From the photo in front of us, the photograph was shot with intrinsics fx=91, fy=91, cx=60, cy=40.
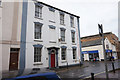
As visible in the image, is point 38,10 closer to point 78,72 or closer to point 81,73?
point 78,72

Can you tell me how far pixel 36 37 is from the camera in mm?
13633

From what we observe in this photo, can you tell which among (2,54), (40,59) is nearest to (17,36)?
(2,54)

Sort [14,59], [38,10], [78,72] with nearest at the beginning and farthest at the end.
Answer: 1. [14,59]
2. [78,72]
3. [38,10]

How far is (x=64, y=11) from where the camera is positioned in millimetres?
17797

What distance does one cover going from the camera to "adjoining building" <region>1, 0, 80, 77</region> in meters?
11.2

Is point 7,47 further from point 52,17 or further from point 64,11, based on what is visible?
point 64,11

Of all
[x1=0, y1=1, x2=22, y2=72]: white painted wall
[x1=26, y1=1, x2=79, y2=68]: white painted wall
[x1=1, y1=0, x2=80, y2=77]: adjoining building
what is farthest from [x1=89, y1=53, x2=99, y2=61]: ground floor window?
[x1=0, y1=1, x2=22, y2=72]: white painted wall

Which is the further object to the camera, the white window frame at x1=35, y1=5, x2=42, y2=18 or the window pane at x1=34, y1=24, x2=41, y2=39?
the white window frame at x1=35, y1=5, x2=42, y2=18

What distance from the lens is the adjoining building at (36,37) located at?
11.2 metres

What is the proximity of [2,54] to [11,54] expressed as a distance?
1005 millimetres

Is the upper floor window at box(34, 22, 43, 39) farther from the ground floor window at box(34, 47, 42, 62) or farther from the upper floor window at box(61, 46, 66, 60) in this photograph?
the upper floor window at box(61, 46, 66, 60)

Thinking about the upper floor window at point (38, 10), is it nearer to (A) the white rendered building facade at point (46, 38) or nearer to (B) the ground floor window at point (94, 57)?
(A) the white rendered building facade at point (46, 38)

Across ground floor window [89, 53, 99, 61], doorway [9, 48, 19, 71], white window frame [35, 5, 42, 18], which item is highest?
white window frame [35, 5, 42, 18]

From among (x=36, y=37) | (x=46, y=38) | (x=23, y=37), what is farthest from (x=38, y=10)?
(x=23, y=37)
